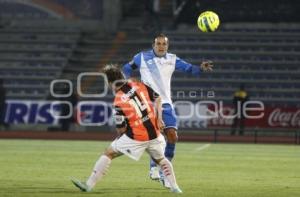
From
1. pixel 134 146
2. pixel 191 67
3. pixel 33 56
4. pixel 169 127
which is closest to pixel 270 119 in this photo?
pixel 33 56

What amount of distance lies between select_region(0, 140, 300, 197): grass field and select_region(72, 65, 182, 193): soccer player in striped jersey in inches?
14.9

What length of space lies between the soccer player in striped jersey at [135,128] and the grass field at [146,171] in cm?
38

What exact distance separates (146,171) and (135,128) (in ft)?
15.3

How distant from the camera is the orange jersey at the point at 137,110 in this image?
12062 mm

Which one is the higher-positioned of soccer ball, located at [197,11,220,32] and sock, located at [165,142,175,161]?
soccer ball, located at [197,11,220,32]

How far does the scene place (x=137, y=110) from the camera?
12.1 meters

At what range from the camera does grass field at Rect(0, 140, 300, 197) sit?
1278 centimetres

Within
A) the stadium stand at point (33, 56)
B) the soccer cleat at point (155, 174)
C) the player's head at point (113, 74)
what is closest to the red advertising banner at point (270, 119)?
the stadium stand at point (33, 56)

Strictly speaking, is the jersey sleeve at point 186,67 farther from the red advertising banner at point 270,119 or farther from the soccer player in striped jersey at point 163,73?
the red advertising banner at point 270,119

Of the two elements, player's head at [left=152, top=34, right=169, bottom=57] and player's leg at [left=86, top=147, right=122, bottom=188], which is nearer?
player's leg at [left=86, top=147, right=122, bottom=188]

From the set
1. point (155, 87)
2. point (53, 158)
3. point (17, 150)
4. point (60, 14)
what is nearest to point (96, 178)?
point (155, 87)

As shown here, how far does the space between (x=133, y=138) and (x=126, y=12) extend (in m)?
27.4

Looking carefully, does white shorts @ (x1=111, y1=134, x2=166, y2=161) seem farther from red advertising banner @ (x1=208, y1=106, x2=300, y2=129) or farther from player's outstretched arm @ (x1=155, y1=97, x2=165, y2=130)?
red advertising banner @ (x1=208, y1=106, x2=300, y2=129)

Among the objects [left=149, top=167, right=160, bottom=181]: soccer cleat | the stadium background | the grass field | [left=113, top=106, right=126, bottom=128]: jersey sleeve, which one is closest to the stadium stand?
the stadium background
